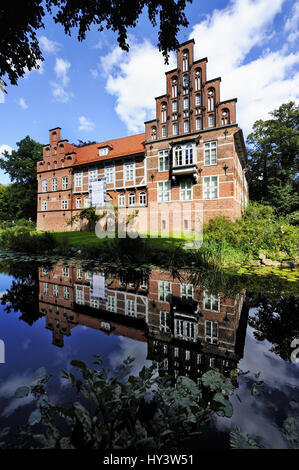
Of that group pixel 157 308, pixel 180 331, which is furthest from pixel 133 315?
pixel 180 331

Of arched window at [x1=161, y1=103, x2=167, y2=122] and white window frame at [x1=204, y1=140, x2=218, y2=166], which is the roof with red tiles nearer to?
arched window at [x1=161, y1=103, x2=167, y2=122]

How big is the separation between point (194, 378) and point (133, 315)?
138 centimetres

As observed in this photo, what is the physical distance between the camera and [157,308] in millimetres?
3086

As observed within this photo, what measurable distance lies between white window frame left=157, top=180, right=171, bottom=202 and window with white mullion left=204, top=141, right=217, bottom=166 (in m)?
3.55

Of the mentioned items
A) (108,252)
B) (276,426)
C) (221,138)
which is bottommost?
(276,426)

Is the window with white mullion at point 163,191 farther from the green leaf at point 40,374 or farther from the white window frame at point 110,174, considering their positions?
the green leaf at point 40,374

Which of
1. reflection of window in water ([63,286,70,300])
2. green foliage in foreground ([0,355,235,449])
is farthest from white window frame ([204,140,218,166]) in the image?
green foliage in foreground ([0,355,235,449])

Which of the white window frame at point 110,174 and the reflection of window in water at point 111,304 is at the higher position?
the white window frame at point 110,174

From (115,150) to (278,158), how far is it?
1964 centimetres

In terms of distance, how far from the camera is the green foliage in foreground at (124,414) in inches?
37.3

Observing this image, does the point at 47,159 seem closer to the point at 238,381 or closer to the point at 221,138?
the point at 221,138

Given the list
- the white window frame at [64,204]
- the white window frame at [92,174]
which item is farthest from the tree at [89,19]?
the white window frame at [64,204]

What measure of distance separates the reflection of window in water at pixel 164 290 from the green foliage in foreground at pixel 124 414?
6.49 ft

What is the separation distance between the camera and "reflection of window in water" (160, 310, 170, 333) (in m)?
2.43
